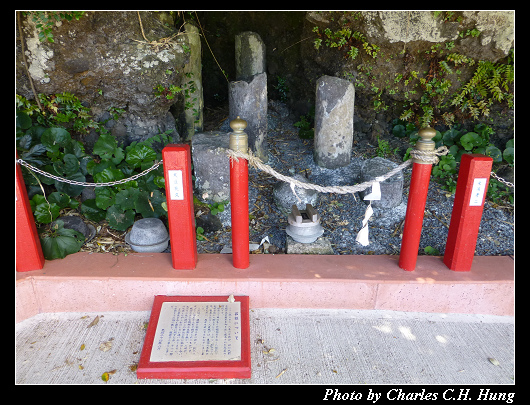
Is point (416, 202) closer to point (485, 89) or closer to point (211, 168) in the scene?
point (211, 168)

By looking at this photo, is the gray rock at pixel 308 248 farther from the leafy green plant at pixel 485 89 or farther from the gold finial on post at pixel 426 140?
the leafy green plant at pixel 485 89

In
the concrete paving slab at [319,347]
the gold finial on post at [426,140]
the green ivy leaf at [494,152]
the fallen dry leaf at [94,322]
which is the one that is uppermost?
the gold finial on post at [426,140]

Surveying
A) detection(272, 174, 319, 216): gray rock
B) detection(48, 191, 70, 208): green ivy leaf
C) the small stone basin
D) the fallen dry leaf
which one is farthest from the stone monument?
the fallen dry leaf

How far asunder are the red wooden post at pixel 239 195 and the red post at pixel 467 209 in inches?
73.1

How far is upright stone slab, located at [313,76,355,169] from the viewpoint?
4.96 metres

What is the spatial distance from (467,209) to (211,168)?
271 centimetres

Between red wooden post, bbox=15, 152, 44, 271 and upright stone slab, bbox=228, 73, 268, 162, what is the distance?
2.88 m

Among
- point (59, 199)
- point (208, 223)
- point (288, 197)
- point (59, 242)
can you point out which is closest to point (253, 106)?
point (288, 197)

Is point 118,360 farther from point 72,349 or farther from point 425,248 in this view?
point 425,248

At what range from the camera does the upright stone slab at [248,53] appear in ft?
19.2

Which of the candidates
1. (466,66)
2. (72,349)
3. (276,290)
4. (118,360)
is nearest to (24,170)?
(72,349)

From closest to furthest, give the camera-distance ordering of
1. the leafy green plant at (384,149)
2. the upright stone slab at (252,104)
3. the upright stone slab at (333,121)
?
1. the upright stone slab at (333,121)
2. the upright stone slab at (252,104)
3. the leafy green plant at (384,149)

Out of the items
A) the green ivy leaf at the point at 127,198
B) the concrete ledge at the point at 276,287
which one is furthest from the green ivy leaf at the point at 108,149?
the concrete ledge at the point at 276,287

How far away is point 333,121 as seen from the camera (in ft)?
16.6
